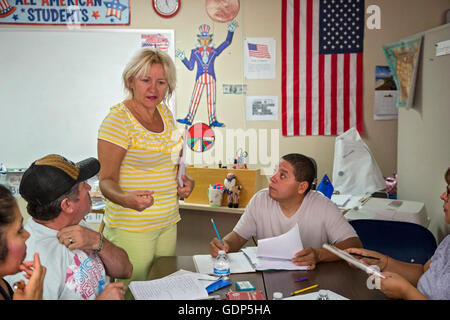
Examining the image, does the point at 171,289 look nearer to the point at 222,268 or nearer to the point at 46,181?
the point at 222,268

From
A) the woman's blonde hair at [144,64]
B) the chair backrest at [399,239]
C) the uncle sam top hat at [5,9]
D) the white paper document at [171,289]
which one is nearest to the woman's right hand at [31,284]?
the white paper document at [171,289]

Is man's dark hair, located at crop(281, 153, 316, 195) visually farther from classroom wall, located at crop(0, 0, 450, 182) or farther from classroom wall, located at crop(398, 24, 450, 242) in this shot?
classroom wall, located at crop(0, 0, 450, 182)

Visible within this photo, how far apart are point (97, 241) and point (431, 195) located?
224 centimetres

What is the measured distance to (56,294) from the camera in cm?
118

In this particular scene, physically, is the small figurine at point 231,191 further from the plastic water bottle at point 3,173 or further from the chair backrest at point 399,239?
the plastic water bottle at point 3,173

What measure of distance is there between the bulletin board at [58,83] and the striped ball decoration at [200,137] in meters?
0.76

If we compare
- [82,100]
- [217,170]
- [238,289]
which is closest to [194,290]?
[238,289]

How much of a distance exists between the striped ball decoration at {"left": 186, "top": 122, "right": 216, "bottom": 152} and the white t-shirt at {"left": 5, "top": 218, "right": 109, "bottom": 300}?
2.64 meters

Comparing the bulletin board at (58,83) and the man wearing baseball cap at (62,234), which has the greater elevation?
the bulletin board at (58,83)

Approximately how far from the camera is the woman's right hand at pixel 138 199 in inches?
65.0

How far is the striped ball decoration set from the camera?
3.94 meters

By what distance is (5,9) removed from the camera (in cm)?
382

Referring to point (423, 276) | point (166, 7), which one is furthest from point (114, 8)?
point (423, 276)

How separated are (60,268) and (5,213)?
383mm
